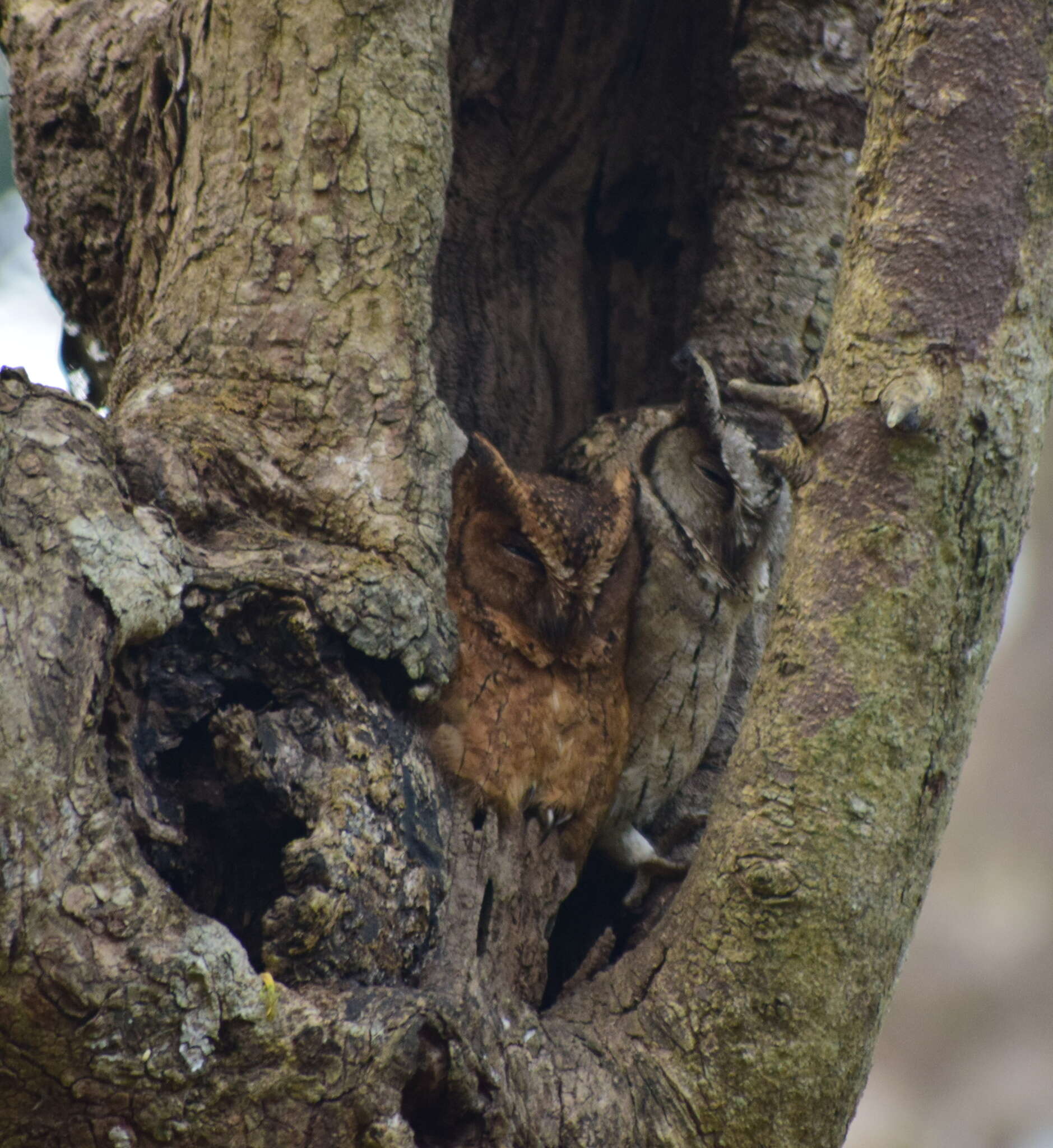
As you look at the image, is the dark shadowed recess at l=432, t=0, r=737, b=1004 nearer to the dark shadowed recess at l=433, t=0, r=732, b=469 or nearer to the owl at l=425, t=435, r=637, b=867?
the dark shadowed recess at l=433, t=0, r=732, b=469

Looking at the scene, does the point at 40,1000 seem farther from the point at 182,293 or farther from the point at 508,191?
the point at 508,191

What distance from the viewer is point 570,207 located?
2.01 metres

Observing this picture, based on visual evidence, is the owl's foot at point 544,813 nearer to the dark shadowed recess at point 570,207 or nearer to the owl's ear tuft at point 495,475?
the owl's ear tuft at point 495,475

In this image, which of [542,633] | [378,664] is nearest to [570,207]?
[542,633]

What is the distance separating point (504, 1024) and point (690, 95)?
149cm

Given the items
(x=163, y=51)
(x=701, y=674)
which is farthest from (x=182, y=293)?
(x=701, y=674)

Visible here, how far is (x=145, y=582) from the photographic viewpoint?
1.11 metres

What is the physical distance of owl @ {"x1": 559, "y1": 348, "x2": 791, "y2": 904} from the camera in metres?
1.58

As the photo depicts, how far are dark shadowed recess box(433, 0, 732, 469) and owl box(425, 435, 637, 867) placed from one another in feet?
1.33

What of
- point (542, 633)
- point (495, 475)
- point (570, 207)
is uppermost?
point (570, 207)

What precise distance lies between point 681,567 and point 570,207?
76cm

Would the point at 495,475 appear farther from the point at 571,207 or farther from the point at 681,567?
the point at 571,207

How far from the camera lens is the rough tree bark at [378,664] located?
3.22 ft

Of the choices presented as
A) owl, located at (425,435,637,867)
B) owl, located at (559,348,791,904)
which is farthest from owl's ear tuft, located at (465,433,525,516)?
owl, located at (559,348,791,904)
